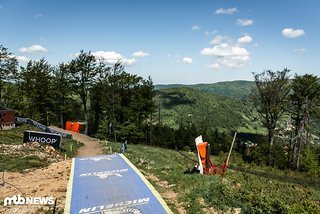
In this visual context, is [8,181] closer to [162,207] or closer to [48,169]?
[48,169]

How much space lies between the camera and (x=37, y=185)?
18359 millimetres

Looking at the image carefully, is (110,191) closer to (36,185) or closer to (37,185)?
(37,185)

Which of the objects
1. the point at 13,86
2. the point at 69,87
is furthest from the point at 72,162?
the point at 13,86

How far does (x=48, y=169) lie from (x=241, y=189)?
1398cm

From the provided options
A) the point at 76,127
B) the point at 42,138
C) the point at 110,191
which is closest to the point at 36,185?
the point at 110,191

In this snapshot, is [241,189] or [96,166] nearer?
[241,189]

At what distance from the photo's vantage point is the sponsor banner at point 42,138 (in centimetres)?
3212

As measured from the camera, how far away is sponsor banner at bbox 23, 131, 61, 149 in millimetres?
32125

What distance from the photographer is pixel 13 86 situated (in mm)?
66812

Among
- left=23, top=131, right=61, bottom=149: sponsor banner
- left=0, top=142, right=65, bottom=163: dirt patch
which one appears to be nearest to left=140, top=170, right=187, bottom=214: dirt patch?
left=0, top=142, right=65, bottom=163: dirt patch

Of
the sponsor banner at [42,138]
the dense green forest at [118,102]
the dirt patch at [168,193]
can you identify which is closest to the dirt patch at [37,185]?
the dirt patch at [168,193]

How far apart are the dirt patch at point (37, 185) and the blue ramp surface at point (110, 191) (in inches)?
21.8

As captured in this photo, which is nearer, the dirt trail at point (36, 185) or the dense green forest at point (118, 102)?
the dirt trail at point (36, 185)

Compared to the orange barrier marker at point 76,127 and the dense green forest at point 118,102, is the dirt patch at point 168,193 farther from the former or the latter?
the orange barrier marker at point 76,127
